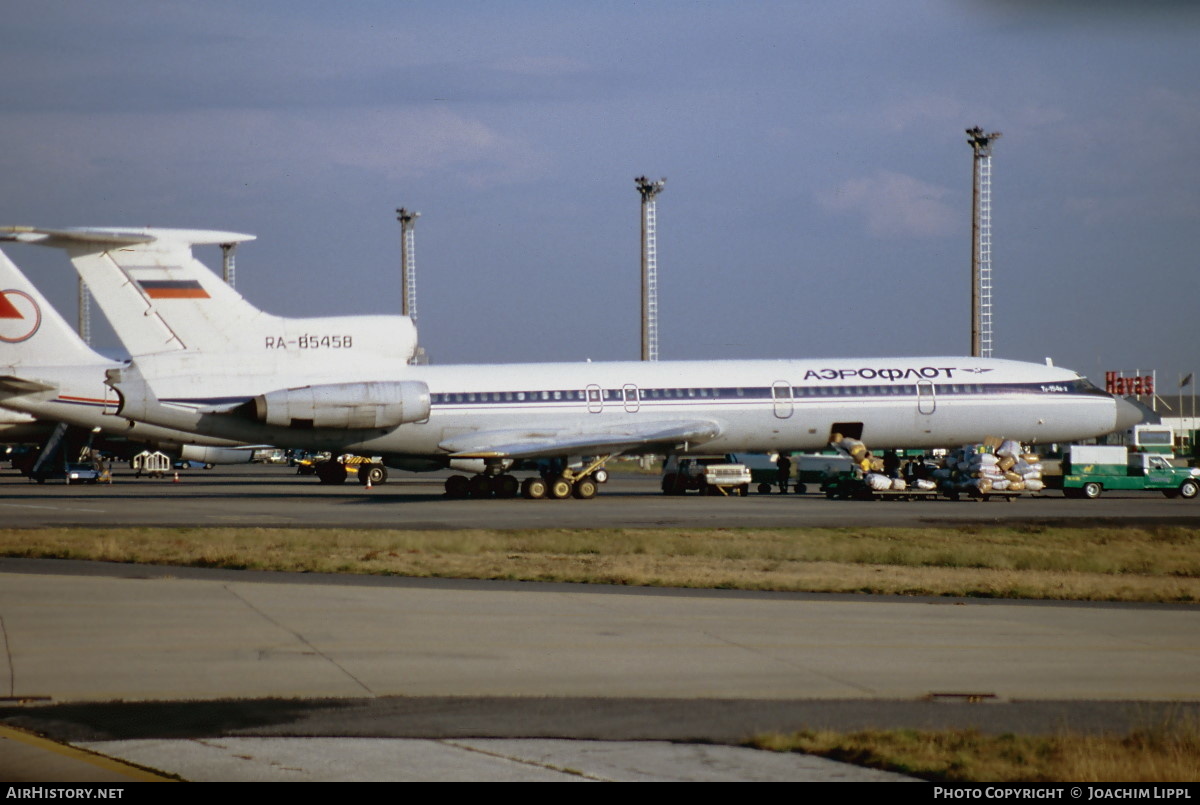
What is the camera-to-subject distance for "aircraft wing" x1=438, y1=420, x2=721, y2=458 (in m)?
38.4

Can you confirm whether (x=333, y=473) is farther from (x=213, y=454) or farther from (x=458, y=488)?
(x=213, y=454)

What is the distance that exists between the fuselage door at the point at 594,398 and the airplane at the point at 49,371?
1110 centimetres

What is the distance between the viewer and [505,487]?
40.4 meters

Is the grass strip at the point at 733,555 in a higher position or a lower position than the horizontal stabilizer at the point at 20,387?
lower

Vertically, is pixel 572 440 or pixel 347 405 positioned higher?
pixel 347 405

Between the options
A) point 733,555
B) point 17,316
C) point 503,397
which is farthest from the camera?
point 503,397

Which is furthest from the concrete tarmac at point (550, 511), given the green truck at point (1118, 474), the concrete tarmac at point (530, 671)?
the concrete tarmac at point (530, 671)

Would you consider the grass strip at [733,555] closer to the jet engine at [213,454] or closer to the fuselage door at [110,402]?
the fuselage door at [110,402]

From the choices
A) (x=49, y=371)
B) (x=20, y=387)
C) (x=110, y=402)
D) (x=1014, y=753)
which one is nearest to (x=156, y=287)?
(x=110, y=402)

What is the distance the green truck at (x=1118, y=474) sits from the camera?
42094 millimetres

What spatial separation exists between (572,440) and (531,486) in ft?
6.58

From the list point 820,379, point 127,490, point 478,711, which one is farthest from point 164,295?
point 478,711

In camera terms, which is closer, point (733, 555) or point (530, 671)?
point (530, 671)

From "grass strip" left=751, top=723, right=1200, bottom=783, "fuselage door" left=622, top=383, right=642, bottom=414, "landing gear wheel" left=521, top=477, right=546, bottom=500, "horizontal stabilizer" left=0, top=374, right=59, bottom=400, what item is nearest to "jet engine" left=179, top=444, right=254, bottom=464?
"horizontal stabilizer" left=0, top=374, right=59, bottom=400
